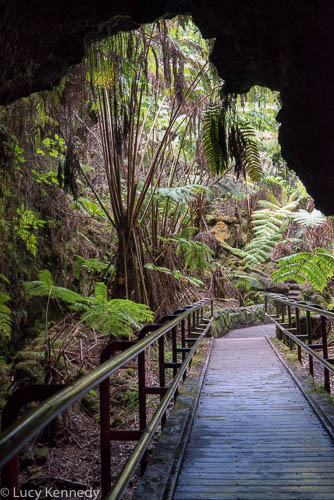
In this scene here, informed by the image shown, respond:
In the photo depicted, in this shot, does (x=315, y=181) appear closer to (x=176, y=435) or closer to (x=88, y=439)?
(x=176, y=435)

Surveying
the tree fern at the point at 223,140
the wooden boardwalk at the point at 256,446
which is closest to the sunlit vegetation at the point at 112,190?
the tree fern at the point at 223,140

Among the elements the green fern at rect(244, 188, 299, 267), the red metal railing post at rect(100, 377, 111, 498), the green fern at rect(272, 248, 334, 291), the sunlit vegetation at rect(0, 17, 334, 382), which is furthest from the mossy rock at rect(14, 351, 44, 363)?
the green fern at rect(244, 188, 299, 267)

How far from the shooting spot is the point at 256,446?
2.92 meters

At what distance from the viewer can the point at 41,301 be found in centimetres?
750

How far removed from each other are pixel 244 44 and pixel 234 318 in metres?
8.65

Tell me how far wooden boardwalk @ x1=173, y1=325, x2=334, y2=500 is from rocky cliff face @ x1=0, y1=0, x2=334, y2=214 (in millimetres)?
2315

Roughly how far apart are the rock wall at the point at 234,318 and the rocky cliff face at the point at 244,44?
6.07 m

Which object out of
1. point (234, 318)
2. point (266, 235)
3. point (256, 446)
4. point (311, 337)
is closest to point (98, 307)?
point (311, 337)

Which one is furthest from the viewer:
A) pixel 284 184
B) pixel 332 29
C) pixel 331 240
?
pixel 284 184

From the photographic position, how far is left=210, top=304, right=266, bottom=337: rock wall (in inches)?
407

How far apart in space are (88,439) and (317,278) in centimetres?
501

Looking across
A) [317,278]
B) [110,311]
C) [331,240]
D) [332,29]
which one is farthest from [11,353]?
[331,240]

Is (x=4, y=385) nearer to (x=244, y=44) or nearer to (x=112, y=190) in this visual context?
(x=112, y=190)

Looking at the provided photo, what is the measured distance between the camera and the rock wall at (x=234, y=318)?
1034 cm
